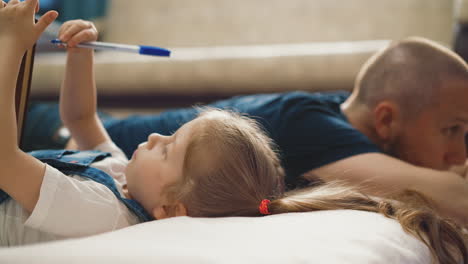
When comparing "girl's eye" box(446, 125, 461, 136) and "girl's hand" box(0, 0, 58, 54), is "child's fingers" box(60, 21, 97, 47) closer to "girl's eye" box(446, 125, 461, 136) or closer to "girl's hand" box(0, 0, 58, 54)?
"girl's hand" box(0, 0, 58, 54)

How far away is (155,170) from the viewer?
2.48 ft

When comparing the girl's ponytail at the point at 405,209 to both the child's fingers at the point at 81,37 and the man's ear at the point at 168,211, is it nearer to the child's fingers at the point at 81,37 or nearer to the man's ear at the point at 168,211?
the man's ear at the point at 168,211

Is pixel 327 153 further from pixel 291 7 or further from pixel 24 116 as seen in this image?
pixel 291 7

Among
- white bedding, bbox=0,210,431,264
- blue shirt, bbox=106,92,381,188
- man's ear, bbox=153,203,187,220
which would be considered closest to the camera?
white bedding, bbox=0,210,431,264

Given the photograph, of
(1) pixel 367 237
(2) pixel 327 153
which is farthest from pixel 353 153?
(1) pixel 367 237

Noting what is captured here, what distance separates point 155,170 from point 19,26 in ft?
0.89

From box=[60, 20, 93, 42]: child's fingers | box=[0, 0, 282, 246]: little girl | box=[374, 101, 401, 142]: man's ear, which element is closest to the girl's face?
box=[0, 0, 282, 246]: little girl

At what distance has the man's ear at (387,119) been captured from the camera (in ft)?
3.57

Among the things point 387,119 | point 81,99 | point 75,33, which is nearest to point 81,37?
point 75,33

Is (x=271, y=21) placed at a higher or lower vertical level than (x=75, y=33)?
lower

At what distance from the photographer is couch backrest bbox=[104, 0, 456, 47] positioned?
2.18 m

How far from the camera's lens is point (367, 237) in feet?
1.82

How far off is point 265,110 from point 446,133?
0.38 meters

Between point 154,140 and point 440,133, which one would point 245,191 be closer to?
point 154,140
